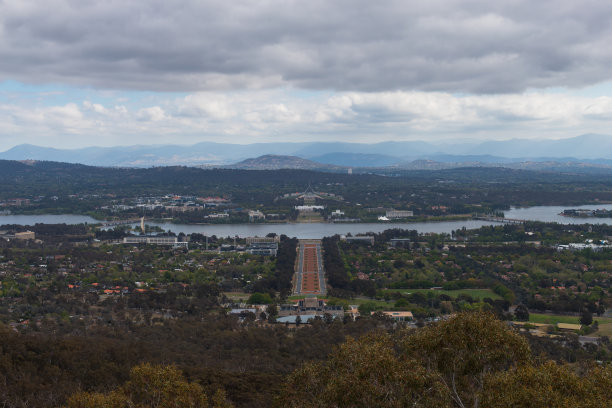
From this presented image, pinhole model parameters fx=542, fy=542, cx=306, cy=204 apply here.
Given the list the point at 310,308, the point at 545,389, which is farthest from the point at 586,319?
the point at 545,389

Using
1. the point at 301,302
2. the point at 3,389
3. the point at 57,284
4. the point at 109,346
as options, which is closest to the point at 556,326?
A: the point at 301,302

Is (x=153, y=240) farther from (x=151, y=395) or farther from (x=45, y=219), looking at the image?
(x=151, y=395)

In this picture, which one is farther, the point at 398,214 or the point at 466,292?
the point at 398,214

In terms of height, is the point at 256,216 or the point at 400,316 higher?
the point at 256,216

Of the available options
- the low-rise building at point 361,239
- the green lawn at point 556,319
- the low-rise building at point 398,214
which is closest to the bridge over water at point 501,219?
the low-rise building at point 398,214

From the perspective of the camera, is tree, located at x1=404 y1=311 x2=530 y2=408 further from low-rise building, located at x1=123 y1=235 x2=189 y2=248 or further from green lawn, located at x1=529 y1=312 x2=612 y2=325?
low-rise building, located at x1=123 y1=235 x2=189 y2=248

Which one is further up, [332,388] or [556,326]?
[332,388]

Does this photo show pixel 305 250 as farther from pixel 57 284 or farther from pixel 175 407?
pixel 175 407

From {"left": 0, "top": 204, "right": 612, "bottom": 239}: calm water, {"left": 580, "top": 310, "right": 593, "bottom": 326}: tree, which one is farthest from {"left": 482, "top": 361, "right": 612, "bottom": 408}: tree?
{"left": 0, "top": 204, "right": 612, "bottom": 239}: calm water

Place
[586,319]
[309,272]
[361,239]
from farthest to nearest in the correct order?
[361,239], [309,272], [586,319]
